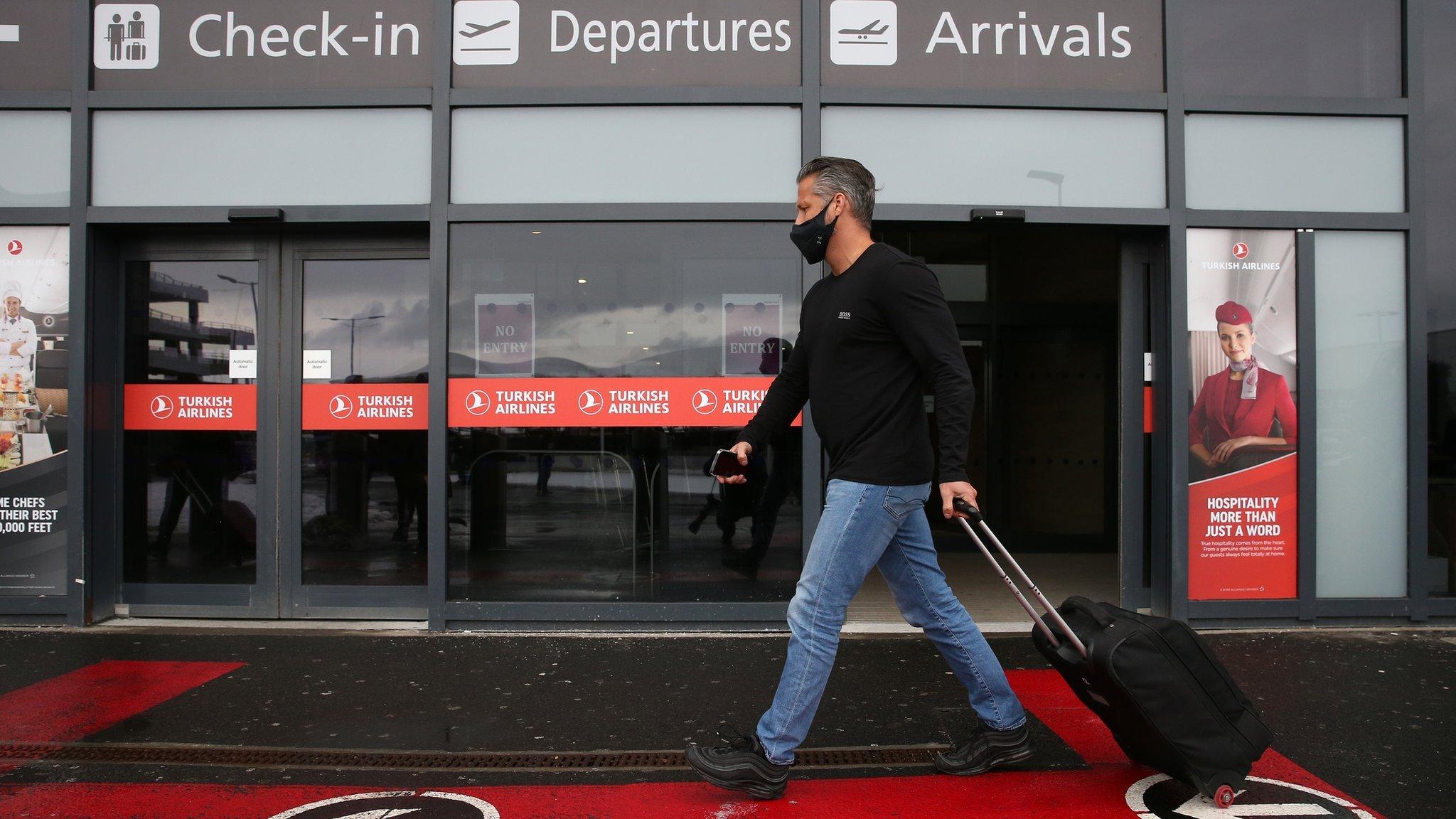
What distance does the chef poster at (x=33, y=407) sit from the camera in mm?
5410

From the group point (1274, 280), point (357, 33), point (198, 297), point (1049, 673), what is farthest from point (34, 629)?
point (1274, 280)

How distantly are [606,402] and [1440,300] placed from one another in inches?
199

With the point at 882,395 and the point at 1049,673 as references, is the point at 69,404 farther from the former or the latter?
the point at 1049,673

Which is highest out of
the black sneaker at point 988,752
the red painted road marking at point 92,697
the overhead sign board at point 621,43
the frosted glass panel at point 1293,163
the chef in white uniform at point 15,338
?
the overhead sign board at point 621,43

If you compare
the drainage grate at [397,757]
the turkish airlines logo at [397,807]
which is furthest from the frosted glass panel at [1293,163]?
the turkish airlines logo at [397,807]

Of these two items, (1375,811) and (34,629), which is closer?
(1375,811)

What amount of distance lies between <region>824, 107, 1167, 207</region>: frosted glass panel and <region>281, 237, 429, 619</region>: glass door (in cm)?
286

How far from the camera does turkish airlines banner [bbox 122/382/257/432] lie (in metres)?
5.61

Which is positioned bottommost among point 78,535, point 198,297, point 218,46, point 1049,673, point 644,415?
point 1049,673

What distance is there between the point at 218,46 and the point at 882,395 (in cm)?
489

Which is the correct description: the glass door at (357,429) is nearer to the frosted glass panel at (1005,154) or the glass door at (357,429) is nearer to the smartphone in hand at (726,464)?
the frosted glass panel at (1005,154)

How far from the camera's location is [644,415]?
5.34 m

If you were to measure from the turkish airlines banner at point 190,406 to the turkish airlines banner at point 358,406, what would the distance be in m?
0.38

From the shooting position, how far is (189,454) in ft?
18.6
